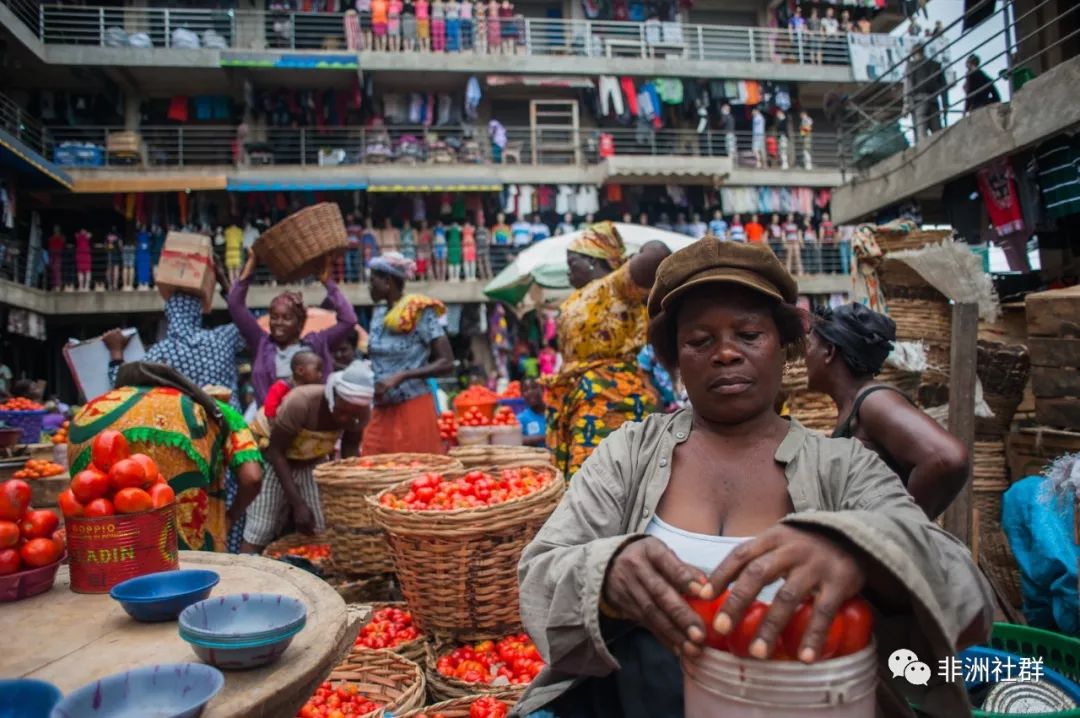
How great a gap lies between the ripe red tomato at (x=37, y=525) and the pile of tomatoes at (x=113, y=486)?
5 cm

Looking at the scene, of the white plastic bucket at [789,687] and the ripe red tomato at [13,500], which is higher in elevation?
the ripe red tomato at [13,500]

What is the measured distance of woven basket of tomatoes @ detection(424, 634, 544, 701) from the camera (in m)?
2.73

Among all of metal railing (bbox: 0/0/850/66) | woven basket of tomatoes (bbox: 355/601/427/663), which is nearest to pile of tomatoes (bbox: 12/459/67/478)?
woven basket of tomatoes (bbox: 355/601/427/663)

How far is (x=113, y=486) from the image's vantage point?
6.18 feet

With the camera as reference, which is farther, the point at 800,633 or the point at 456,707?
the point at 456,707

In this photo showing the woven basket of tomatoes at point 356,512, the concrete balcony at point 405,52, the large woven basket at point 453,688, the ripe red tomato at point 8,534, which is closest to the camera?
the ripe red tomato at point 8,534

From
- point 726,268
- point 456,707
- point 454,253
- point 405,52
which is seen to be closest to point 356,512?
point 456,707

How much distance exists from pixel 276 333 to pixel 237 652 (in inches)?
167

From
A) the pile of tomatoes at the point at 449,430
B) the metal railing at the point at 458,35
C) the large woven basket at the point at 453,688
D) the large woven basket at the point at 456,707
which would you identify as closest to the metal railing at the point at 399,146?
the metal railing at the point at 458,35

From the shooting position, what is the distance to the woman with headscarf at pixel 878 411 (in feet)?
6.71

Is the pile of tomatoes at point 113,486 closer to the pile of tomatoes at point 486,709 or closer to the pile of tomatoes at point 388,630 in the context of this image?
the pile of tomatoes at point 486,709

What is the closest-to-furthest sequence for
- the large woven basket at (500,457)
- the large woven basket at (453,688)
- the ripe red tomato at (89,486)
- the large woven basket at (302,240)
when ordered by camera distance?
the ripe red tomato at (89,486) < the large woven basket at (453,688) < the large woven basket at (500,457) < the large woven basket at (302,240)

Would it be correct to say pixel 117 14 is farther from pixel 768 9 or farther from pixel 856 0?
pixel 856 0

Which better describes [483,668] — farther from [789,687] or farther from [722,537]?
[789,687]
